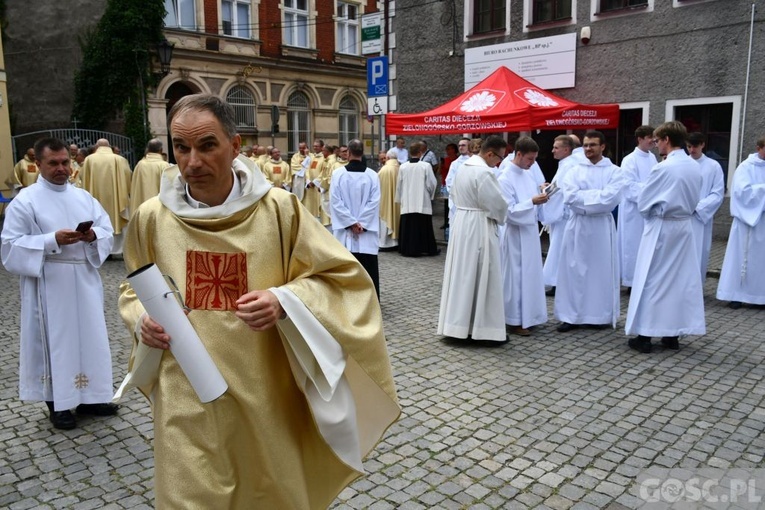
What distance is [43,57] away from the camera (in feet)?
76.7

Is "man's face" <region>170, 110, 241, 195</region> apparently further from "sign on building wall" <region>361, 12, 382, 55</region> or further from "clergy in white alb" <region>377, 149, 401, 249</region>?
"sign on building wall" <region>361, 12, 382, 55</region>

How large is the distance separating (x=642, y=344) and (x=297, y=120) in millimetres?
24660

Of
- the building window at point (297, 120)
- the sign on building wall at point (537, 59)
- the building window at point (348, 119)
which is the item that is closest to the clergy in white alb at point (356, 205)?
the sign on building wall at point (537, 59)

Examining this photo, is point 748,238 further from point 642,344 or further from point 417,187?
point 417,187

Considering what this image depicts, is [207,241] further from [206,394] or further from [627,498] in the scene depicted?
[627,498]

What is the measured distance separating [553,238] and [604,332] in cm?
200

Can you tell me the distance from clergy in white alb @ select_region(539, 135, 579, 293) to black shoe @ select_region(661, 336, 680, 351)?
4.42ft

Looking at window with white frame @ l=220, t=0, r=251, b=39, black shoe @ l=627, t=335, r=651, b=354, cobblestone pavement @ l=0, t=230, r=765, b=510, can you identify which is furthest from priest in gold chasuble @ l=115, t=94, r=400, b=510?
window with white frame @ l=220, t=0, r=251, b=39

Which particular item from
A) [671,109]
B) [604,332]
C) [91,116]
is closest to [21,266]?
[604,332]

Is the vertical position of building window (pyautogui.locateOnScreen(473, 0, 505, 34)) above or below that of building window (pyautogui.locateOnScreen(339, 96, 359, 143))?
above

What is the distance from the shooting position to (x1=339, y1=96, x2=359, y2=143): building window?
31.2 metres

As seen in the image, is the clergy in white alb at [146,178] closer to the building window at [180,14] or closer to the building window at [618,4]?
the building window at [618,4]

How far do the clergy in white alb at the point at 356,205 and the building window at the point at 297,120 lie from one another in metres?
21.4

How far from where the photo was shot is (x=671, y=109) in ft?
42.8
